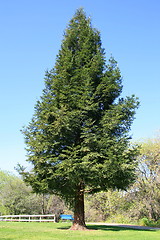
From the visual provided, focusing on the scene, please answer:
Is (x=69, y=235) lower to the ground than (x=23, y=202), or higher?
higher

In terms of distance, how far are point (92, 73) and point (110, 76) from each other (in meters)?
1.54

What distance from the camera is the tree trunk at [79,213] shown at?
46.8 feet

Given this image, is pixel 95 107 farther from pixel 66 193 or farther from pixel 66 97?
pixel 66 193

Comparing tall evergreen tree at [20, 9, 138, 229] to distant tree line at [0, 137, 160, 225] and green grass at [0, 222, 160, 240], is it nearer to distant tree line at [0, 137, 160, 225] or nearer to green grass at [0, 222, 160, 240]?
green grass at [0, 222, 160, 240]

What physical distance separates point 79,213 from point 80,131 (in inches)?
210

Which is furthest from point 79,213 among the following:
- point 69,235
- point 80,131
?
point 80,131

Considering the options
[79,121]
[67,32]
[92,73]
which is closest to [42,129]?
[79,121]

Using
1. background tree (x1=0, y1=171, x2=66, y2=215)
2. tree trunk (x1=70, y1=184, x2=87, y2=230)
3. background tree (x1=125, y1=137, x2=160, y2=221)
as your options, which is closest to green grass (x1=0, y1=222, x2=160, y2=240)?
tree trunk (x1=70, y1=184, x2=87, y2=230)

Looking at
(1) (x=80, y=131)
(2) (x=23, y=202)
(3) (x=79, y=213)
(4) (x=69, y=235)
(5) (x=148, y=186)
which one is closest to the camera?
(4) (x=69, y=235)

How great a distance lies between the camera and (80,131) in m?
15.4

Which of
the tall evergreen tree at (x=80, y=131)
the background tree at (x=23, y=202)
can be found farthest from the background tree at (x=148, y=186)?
the background tree at (x=23, y=202)

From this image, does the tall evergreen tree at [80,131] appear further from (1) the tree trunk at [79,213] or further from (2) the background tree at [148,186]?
(2) the background tree at [148,186]

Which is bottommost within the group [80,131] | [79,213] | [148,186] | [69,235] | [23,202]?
[23,202]

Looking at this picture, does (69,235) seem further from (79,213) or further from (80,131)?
(80,131)
